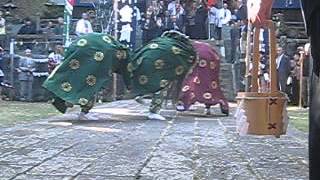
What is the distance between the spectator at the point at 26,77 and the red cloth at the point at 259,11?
14.0 meters

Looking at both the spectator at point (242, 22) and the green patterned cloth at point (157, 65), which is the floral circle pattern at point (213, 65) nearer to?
the green patterned cloth at point (157, 65)

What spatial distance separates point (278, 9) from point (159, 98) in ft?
57.3

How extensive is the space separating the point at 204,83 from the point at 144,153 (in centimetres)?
536

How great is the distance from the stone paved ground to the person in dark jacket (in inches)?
85.5

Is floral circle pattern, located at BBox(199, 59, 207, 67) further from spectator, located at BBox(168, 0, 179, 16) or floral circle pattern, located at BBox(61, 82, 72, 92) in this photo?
spectator, located at BBox(168, 0, 179, 16)

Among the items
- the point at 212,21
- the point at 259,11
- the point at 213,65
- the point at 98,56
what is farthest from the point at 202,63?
the point at 212,21

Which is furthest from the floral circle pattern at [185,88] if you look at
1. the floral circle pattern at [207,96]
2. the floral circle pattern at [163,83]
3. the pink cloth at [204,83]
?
the floral circle pattern at [163,83]

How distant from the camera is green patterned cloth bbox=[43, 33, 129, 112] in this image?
9.01 metres

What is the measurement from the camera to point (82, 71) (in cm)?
903

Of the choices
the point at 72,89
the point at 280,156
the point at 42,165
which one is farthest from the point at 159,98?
the point at 42,165

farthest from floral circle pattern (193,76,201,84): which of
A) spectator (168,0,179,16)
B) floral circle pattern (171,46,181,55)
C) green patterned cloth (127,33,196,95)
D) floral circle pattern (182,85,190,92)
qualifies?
spectator (168,0,179,16)

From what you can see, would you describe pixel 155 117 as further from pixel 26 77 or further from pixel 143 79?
pixel 26 77

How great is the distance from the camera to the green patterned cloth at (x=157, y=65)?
934 centimetres

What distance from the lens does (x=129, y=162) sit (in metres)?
5.04
